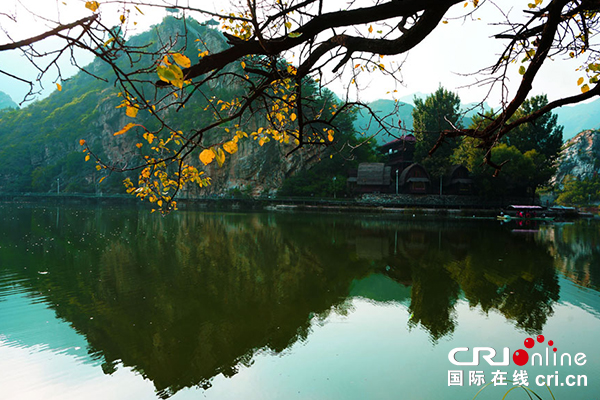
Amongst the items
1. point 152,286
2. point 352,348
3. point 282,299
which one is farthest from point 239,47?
point 152,286

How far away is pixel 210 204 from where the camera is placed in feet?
159

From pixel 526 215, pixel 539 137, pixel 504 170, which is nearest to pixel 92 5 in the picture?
pixel 526 215

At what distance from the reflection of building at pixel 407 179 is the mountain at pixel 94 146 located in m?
15.1

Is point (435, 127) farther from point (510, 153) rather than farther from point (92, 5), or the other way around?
point (92, 5)

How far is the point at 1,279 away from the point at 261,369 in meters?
8.97

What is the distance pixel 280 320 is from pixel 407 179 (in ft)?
115

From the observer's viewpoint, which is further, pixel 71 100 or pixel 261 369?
pixel 71 100

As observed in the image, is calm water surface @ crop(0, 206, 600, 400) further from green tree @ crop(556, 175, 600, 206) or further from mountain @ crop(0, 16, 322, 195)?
green tree @ crop(556, 175, 600, 206)

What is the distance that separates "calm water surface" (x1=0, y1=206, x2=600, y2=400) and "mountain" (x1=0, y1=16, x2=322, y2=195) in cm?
3995

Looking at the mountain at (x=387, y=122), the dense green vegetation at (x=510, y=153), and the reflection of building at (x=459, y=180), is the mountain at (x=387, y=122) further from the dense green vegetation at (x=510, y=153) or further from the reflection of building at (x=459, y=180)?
the reflection of building at (x=459, y=180)

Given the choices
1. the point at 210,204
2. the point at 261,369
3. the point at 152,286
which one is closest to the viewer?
the point at 261,369

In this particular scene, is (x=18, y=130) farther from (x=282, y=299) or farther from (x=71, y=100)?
(x=282, y=299)

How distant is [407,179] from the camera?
39250 mm

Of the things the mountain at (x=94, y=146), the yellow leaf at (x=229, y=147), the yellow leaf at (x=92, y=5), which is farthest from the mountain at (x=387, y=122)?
the mountain at (x=94, y=146)
